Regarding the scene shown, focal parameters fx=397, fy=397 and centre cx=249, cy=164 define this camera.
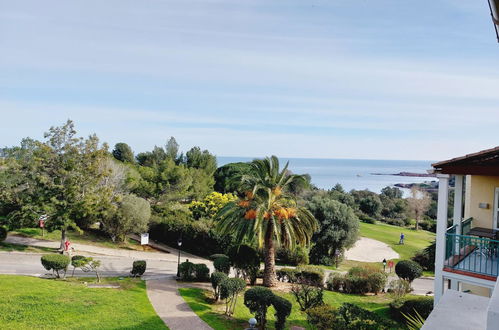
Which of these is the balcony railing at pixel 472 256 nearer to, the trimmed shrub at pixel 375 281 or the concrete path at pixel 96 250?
the trimmed shrub at pixel 375 281

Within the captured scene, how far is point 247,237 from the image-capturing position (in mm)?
18469

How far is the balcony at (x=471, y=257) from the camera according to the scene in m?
9.49

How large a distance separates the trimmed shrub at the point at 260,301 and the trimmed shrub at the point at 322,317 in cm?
145

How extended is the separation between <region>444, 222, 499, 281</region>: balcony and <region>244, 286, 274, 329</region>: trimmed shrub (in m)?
5.60

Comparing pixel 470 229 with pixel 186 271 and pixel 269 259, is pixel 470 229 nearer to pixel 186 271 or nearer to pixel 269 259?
pixel 269 259

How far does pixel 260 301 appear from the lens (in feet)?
43.2

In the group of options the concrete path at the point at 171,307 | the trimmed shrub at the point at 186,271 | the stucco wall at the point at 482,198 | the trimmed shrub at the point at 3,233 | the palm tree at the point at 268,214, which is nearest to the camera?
the stucco wall at the point at 482,198

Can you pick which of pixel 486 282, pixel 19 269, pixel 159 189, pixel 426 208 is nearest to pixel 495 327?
pixel 486 282

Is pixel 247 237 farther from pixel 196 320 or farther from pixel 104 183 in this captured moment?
pixel 104 183

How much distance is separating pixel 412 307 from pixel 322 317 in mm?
5273

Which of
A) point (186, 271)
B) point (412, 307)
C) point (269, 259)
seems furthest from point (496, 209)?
point (186, 271)

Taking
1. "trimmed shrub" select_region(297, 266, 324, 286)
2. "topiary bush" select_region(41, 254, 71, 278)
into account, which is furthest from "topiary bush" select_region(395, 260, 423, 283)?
"topiary bush" select_region(41, 254, 71, 278)

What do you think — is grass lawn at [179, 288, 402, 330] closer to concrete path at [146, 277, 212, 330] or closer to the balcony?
concrete path at [146, 277, 212, 330]

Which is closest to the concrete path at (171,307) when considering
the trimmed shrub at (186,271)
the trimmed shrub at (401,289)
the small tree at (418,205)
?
the trimmed shrub at (186,271)
